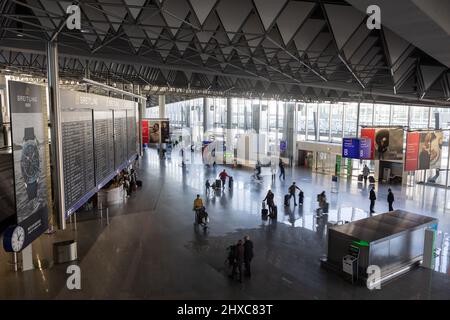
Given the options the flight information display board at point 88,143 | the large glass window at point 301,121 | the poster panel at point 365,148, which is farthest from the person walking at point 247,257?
the large glass window at point 301,121

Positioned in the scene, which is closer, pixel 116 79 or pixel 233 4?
pixel 233 4

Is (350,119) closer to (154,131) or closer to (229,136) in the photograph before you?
(229,136)

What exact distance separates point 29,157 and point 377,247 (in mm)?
9339

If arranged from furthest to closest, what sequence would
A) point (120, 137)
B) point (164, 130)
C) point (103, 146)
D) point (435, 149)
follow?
1. point (164, 130)
2. point (435, 149)
3. point (120, 137)
4. point (103, 146)

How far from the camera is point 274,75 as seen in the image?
67.2 feet

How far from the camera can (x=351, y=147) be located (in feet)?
80.3

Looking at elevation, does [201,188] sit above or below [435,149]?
below

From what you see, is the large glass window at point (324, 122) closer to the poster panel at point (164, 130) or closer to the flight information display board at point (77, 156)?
the poster panel at point (164, 130)

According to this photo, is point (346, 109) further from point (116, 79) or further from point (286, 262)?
point (286, 262)

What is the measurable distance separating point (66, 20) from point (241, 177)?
2168 cm

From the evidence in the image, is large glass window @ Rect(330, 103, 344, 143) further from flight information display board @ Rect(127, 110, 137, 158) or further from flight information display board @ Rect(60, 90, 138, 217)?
flight information display board @ Rect(60, 90, 138, 217)

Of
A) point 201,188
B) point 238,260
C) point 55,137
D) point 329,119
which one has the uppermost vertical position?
point 329,119

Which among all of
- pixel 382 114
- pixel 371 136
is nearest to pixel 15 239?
pixel 371 136

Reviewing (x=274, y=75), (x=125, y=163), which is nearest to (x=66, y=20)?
(x=125, y=163)
